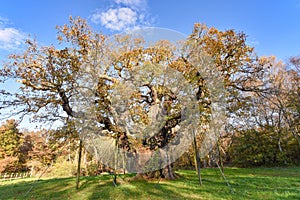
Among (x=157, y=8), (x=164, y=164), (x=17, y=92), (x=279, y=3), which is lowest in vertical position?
(x=164, y=164)

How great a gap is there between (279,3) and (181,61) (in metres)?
5.16

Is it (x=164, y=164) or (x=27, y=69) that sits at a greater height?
Result: (x=27, y=69)

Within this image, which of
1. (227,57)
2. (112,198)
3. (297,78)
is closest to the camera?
(112,198)

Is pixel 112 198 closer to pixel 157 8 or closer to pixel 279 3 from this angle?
pixel 157 8

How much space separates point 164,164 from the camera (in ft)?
26.9

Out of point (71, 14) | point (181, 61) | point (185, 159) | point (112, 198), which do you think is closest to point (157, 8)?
point (181, 61)

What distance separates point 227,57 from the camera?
7117mm

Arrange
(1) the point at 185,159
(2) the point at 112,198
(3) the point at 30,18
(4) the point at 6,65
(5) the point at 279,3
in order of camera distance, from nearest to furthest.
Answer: (2) the point at 112,198 < (4) the point at 6,65 < (3) the point at 30,18 < (5) the point at 279,3 < (1) the point at 185,159

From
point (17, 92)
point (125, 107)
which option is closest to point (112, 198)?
point (125, 107)

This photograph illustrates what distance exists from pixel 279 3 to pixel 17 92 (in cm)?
1155

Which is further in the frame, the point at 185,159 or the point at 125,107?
the point at 185,159

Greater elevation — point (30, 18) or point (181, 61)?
point (30, 18)

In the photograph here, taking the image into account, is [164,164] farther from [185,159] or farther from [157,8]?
[185,159]

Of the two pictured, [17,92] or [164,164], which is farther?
[164,164]
